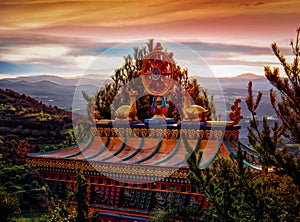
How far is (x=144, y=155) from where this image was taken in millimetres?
7617

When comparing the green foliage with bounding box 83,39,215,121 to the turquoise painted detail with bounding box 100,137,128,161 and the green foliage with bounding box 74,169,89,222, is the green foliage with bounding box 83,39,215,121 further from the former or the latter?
the green foliage with bounding box 74,169,89,222

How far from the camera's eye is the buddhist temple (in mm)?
7098

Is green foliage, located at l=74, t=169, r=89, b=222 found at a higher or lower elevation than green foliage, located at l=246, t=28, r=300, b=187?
lower

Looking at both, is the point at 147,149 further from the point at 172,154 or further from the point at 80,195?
the point at 80,195

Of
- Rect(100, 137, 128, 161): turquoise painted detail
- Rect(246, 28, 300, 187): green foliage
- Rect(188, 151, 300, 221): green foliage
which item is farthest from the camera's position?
Rect(100, 137, 128, 161): turquoise painted detail

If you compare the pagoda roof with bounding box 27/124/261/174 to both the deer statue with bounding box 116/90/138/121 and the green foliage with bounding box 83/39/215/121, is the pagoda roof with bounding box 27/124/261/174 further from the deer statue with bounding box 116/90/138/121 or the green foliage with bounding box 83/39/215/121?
the green foliage with bounding box 83/39/215/121

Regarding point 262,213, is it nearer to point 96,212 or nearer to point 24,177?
point 96,212

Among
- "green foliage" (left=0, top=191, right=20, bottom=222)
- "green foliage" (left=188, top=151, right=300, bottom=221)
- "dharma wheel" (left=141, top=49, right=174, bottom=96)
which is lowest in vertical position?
"green foliage" (left=0, top=191, right=20, bottom=222)

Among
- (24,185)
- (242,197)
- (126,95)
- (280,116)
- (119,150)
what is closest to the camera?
(242,197)

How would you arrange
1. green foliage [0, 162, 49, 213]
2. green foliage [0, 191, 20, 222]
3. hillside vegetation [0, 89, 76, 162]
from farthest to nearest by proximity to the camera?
hillside vegetation [0, 89, 76, 162], green foliage [0, 162, 49, 213], green foliage [0, 191, 20, 222]

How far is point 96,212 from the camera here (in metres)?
7.81

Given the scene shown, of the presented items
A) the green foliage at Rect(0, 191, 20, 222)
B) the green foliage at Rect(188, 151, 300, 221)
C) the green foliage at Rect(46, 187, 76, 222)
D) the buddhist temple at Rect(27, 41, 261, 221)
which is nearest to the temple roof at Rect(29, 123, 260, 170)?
the buddhist temple at Rect(27, 41, 261, 221)

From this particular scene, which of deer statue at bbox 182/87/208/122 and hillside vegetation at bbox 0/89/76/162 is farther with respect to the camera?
hillside vegetation at bbox 0/89/76/162

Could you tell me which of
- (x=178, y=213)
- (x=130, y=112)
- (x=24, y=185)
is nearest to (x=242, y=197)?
(x=178, y=213)
